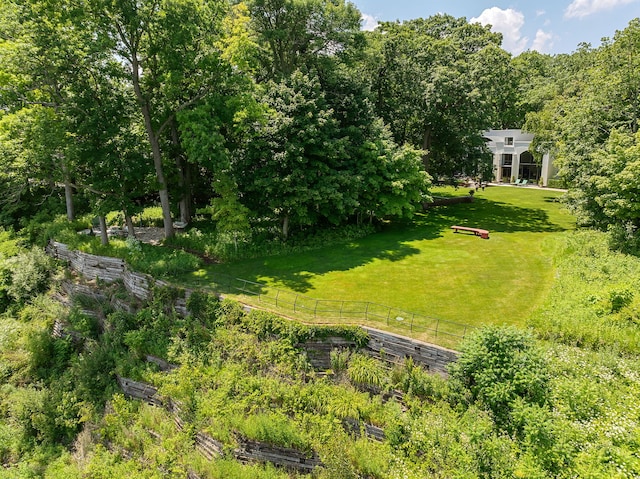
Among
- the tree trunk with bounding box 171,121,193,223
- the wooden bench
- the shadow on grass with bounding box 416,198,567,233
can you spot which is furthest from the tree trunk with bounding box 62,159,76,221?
the wooden bench

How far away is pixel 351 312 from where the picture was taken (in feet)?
47.4

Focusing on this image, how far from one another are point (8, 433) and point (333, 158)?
18525mm

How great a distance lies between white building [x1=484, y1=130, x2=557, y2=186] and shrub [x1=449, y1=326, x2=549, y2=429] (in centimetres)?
4261

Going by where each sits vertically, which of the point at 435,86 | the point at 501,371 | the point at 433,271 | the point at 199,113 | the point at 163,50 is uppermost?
the point at 435,86

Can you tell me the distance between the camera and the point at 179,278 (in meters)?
17.4

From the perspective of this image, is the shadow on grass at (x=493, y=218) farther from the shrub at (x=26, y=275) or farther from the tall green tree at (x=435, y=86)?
the shrub at (x=26, y=275)

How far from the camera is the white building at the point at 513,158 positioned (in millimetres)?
48912

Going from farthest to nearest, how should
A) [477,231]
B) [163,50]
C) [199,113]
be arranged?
[477,231], [199,113], [163,50]

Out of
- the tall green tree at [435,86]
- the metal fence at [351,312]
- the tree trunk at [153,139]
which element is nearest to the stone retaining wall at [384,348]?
the metal fence at [351,312]

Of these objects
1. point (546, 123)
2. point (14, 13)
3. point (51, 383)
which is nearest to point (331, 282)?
point (51, 383)

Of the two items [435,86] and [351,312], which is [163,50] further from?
[435,86]

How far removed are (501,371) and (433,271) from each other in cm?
860

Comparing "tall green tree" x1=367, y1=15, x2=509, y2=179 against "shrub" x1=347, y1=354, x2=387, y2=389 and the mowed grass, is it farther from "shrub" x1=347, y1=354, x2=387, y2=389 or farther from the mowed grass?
"shrub" x1=347, y1=354, x2=387, y2=389

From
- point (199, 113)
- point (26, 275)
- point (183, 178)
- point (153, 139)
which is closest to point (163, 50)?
point (199, 113)
